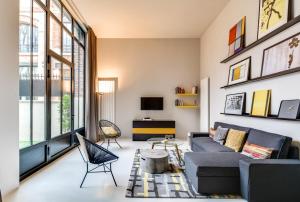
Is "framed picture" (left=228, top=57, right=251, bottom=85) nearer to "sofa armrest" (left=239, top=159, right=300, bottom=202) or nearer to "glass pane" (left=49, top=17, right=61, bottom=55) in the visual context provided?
"sofa armrest" (left=239, top=159, right=300, bottom=202)

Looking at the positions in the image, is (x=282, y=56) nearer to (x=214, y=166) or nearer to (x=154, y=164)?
(x=214, y=166)

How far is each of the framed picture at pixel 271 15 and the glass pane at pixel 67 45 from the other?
4164 mm

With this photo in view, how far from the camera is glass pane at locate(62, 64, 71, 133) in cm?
517

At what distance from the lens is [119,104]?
759 centimetres

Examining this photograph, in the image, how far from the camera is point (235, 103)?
176 inches

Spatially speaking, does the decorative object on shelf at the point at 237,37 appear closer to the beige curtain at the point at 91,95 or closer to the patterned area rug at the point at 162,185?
the patterned area rug at the point at 162,185

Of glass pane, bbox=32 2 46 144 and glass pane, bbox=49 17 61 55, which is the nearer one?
glass pane, bbox=32 2 46 144

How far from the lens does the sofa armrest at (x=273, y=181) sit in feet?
8.00

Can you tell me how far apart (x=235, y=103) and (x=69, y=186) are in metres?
3.39

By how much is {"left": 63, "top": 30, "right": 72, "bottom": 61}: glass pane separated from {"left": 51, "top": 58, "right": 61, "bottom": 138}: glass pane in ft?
1.73

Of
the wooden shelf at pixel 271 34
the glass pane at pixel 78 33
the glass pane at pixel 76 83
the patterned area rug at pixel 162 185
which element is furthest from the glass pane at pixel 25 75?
the wooden shelf at pixel 271 34

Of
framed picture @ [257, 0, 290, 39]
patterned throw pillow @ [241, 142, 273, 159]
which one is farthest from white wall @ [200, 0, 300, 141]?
patterned throw pillow @ [241, 142, 273, 159]

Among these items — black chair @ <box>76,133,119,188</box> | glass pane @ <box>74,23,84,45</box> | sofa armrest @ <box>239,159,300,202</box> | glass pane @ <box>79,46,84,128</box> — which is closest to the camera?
sofa armrest @ <box>239,159,300,202</box>

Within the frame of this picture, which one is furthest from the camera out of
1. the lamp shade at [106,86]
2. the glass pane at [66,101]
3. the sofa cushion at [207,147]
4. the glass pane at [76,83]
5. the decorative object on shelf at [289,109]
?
the lamp shade at [106,86]
